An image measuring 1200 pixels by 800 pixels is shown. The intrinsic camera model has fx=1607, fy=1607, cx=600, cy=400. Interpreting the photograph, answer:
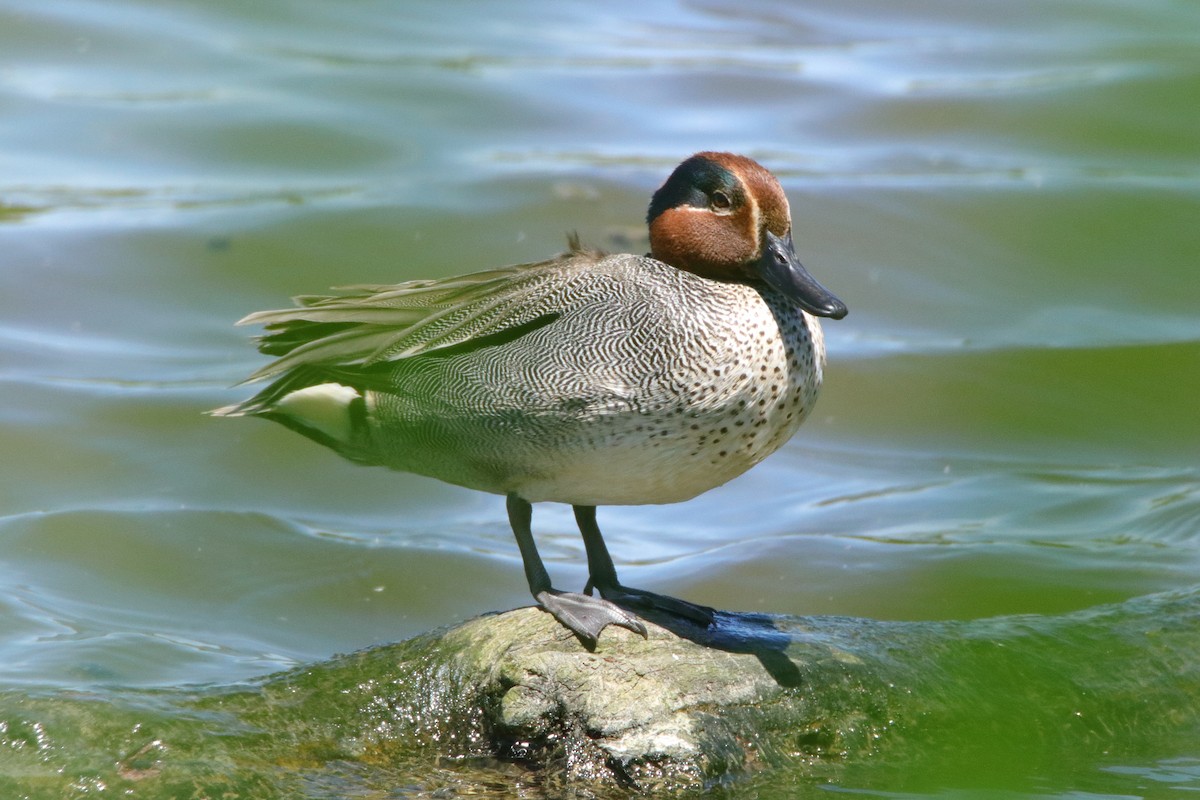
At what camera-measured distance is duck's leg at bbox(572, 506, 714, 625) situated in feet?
15.6

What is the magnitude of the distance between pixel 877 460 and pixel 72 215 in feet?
17.6

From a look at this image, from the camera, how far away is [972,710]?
176 inches

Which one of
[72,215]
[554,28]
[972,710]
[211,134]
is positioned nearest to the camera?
[972,710]

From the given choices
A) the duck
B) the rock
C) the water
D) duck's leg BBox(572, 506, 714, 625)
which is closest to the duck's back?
the duck

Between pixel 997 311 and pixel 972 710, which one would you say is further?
pixel 997 311

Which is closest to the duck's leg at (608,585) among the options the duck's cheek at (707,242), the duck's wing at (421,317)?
the duck's wing at (421,317)

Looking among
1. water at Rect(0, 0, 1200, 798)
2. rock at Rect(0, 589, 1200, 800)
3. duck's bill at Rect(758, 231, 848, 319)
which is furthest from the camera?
water at Rect(0, 0, 1200, 798)

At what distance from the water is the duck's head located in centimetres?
170

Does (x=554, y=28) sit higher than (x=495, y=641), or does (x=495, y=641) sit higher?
(x=554, y=28)

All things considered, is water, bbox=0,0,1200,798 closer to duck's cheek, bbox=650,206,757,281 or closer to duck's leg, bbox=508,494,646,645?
duck's leg, bbox=508,494,646,645

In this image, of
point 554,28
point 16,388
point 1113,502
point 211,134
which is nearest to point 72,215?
point 211,134

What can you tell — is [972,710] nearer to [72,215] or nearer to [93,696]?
[93,696]

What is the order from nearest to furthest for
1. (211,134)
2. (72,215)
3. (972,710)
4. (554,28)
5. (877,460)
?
(972,710), (877,460), (72,215), (211,134), (554,28)

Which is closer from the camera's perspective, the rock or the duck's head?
the rock
